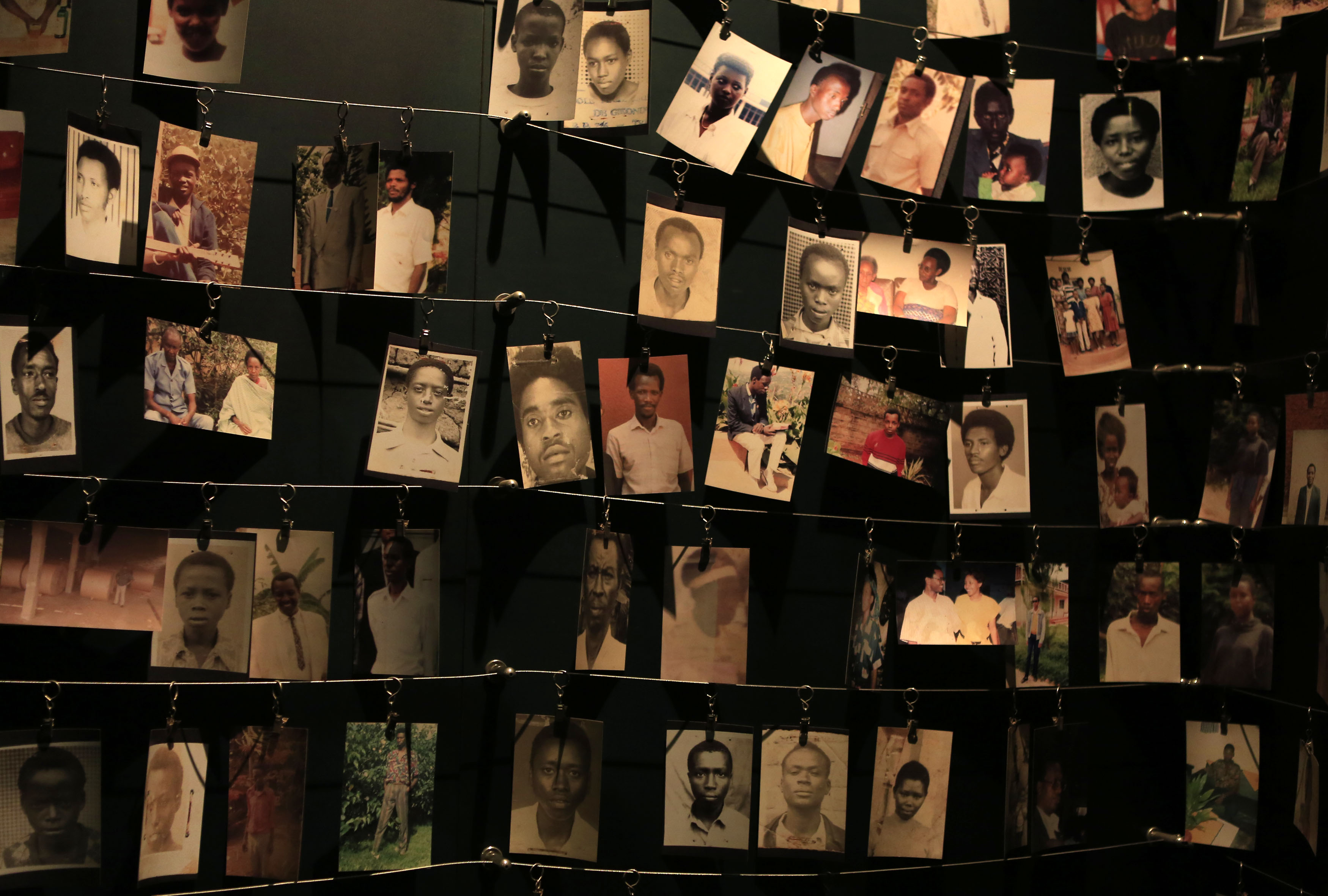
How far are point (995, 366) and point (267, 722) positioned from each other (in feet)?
4.12

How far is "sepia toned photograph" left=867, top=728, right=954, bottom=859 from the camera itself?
1.56 metres

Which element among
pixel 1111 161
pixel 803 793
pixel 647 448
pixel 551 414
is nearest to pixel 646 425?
pixel 647 448

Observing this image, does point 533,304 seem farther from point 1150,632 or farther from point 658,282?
point 1150,632

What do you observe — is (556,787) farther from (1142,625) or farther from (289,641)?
(1142,625)

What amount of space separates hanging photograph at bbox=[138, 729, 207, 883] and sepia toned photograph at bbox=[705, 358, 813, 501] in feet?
2.69

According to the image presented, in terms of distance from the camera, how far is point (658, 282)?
59.2 inches

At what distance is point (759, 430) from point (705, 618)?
12.2 inches

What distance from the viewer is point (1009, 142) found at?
5.50ft

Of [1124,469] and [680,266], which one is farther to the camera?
[1124,469]

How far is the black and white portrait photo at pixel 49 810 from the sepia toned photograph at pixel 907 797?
1125mm

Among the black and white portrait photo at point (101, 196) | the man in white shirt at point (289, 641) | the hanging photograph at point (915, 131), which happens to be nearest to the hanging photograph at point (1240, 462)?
the hanging photograph at point (915, 131)

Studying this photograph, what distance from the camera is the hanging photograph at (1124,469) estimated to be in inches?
66.4

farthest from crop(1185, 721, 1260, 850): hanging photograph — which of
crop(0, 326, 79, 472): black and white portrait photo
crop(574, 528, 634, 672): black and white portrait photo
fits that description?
crop(0, 326, 79, 472): black and white portrait photo

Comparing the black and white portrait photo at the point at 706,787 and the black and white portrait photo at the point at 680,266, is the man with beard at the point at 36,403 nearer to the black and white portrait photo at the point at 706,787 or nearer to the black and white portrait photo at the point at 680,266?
the black and white portrait photo at the point at 680,266
